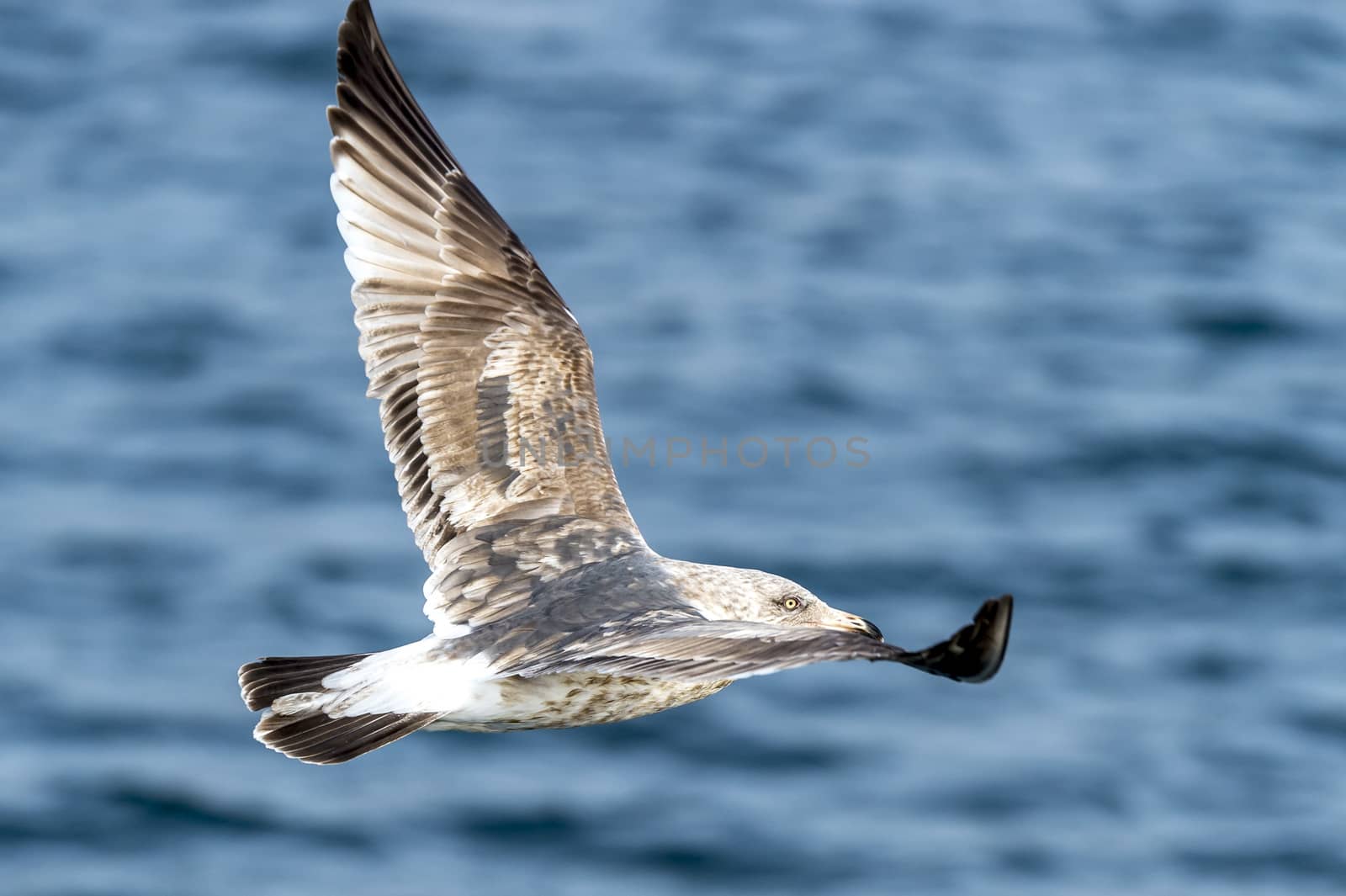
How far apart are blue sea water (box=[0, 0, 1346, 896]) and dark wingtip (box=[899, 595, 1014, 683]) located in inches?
627

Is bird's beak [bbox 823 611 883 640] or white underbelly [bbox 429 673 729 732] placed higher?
bird's beak [bbox 823 611 883 640]

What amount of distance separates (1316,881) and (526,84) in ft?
51.4

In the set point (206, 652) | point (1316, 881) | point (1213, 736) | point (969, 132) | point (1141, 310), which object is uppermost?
point (969, 132)

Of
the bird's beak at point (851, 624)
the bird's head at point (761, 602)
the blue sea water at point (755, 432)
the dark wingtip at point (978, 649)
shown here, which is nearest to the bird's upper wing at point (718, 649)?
the dark wingtip at point (978, 649)

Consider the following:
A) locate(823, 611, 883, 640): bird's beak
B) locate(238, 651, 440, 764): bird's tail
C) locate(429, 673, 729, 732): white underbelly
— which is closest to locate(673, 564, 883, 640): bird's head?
locate(823, 611, 883, 640): bird's beak

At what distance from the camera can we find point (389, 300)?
8.02 metres

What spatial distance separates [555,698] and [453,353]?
1.82 meters

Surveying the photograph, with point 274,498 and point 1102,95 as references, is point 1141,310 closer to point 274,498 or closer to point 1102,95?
point 1102,95

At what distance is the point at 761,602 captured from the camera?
23.8 ft

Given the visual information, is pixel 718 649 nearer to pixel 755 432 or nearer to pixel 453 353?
pixel 453 353

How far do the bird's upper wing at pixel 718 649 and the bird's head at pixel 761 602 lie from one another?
0.45 m

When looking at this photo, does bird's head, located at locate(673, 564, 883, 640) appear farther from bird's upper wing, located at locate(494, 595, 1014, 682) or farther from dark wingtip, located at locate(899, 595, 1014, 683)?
dark wingtip, located at locate(899, 595, 1014, 683)

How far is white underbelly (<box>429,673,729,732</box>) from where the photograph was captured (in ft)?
21.9

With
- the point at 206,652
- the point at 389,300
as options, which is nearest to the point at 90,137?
the point at 206,652
